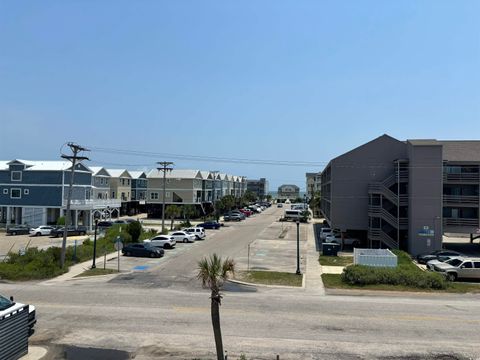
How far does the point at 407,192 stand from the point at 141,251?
29012 mm

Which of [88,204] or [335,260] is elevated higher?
[88,204]

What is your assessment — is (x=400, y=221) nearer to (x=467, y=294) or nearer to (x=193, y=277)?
(x=467, y=294)

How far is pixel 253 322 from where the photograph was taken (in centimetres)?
1873

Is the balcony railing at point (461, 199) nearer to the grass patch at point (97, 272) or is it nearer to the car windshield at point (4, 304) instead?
the grass patch at point (97, 272)

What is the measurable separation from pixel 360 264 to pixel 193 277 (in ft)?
40.2

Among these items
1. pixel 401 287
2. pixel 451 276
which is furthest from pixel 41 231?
pixel 451 276

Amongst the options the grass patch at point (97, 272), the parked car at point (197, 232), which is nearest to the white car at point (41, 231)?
the parked car at point (197, 232)

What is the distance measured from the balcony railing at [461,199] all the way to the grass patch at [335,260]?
44.7 ft

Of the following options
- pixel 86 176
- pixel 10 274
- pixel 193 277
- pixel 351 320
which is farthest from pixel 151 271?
pixel 86 176

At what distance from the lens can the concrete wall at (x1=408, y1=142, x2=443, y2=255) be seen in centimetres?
4531

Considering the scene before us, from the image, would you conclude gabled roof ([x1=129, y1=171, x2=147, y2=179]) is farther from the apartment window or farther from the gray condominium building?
the gray condominium building

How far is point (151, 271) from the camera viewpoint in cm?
3350

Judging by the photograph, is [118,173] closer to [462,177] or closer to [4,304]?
[462,177]

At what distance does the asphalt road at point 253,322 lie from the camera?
15445 mm
